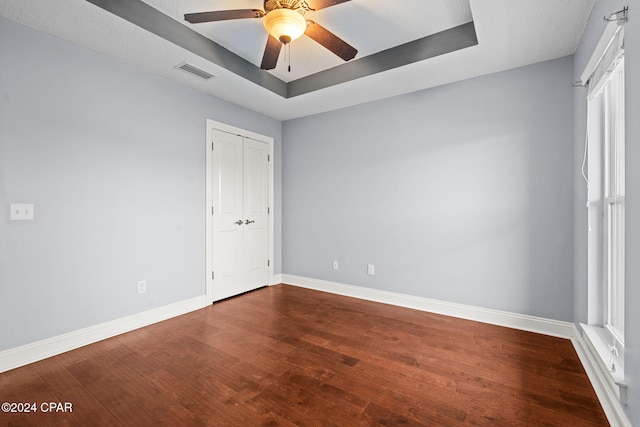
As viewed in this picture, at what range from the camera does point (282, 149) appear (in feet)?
15.1

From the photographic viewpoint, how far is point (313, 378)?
200cm

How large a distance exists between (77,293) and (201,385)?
4.78ft

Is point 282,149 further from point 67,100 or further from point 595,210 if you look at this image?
point 595,210

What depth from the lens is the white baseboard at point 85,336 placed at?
214 cm

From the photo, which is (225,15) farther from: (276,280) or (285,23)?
(276,280)

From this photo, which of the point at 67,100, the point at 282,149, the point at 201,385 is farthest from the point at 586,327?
the point at 67,100

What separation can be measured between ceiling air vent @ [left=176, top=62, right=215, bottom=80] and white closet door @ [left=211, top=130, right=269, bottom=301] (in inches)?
28.0

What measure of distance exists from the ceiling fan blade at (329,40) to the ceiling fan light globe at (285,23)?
59mm

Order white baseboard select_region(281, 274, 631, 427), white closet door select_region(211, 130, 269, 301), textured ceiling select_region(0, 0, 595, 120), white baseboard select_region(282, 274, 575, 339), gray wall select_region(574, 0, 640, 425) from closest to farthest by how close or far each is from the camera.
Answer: gray wall select_region(574, 0, 640, 425), white baseboard select_region(281, 274, 631, 427), textured ceiling select_region(0, 0, 595, 120), white baseboard select_region(282, 274, 575, 339), white closet door select_region(211, 130, 269, 301)

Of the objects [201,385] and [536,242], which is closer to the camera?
[201,385]

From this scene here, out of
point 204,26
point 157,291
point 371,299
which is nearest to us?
point 204,26

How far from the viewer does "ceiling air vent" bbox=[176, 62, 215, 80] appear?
9.22 feet

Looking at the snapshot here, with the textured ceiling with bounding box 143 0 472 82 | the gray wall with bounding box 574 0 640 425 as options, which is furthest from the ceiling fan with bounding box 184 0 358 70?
the gray wall with bounding box 574 0 640 425

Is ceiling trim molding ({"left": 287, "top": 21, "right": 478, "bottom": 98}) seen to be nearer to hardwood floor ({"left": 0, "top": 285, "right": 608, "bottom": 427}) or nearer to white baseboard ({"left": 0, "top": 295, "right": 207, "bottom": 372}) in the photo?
hardwood floor ({"left": 0, "top": 285, "right": 608, "bottom": 427})
